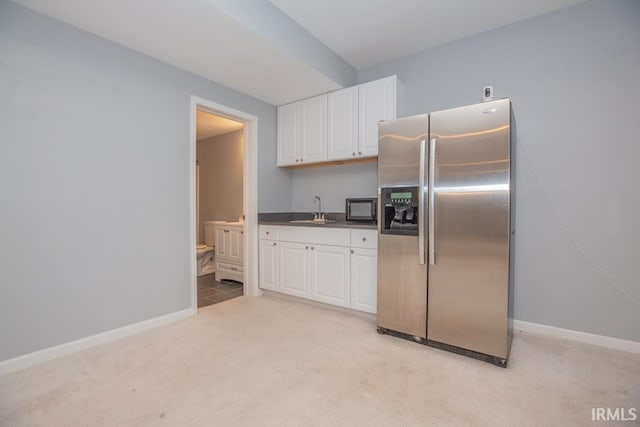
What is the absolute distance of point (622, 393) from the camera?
1653 millimetres

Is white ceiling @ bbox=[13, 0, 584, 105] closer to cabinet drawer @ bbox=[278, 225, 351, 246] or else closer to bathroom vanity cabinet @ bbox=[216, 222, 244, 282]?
cabinet drawer @ bbox=[278, 225, 351, 246]

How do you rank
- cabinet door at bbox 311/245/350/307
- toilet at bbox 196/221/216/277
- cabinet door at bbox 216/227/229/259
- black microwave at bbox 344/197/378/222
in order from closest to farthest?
cabinet door at bbox 311/245/350/307 → black microwave at bbox 344/197/378/222 → cabinet door at bbox 216/227/229/259 → toilet at bbox 196/221/216/277

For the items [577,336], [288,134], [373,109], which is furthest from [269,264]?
[577,336]

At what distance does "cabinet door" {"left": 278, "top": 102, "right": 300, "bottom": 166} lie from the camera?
11.9ft

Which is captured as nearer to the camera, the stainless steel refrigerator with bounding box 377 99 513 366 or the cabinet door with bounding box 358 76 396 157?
the stainless steel refrigerator with bounding box 377 99 513 366

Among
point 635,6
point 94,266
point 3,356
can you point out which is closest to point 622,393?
point 635,6

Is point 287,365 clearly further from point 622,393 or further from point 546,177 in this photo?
point 546,177

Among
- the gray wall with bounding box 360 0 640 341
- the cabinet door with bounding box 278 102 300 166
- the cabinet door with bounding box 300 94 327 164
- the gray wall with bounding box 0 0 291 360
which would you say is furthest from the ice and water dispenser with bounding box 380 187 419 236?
the gray wall with bounding box 0 0 291 360

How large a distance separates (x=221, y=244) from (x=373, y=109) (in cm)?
283

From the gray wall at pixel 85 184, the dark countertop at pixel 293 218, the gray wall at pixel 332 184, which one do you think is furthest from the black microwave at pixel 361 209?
the gray wall at pixel 85 184

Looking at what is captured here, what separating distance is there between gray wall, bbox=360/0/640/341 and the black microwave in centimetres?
128

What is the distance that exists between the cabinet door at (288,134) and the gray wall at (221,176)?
145cm

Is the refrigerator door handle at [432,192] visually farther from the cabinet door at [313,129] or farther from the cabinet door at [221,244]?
the cabinet door at [221,244]

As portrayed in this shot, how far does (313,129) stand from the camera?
3459 mm
